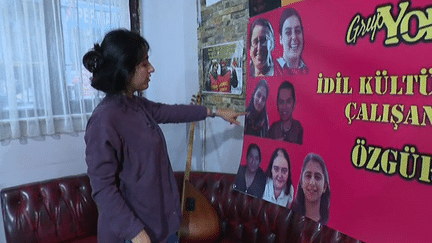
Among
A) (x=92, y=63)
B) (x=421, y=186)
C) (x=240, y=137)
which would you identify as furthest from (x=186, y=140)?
(x=421, y=186)

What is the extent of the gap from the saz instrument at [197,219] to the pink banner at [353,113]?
0.49m

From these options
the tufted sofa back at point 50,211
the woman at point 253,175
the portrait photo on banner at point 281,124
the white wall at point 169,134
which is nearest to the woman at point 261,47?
the portrait photo on banner at point 281,124

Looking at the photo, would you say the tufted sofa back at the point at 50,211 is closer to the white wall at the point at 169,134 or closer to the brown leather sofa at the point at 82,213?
the brown leather sofa at the point at 82,213

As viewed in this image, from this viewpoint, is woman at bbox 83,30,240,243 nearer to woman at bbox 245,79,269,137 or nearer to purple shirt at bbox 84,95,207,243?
purple shirt at bbox 84,95,207,243

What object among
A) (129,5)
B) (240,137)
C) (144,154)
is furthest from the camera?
(129,5)

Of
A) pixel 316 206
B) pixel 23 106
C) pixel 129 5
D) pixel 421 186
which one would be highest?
pixel 129 5

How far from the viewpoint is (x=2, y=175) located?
1687mm

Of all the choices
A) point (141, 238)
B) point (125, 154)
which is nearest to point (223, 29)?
point (125, 154)

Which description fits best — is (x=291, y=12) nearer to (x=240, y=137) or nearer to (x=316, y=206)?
(x=316, y=206)

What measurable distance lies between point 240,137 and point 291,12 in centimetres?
79

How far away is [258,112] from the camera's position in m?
1.17

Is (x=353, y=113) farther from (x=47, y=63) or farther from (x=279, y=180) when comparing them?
(x=47, y=63)

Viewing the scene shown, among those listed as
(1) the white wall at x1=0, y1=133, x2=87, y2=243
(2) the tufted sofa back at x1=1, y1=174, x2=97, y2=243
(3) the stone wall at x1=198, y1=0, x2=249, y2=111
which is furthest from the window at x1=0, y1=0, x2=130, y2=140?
(3) the stone wall at x1=198, y1=0, x2=249, y2=111

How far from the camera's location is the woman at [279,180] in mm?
1038
